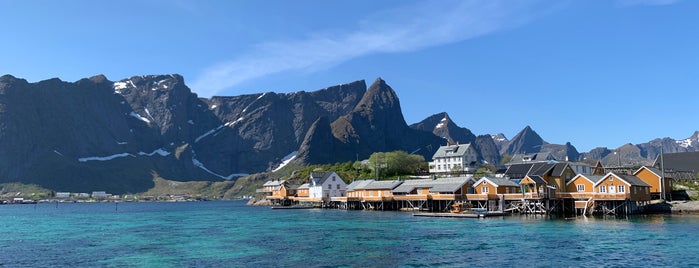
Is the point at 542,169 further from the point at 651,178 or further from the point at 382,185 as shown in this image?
the point at 382,185

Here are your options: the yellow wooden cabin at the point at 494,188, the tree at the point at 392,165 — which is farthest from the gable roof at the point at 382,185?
the tree at the point at 392,165

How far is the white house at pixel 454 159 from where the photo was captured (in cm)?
16950

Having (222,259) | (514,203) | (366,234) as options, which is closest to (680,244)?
(366,234)

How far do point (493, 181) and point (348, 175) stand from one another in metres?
70.1

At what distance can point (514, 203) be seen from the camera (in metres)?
88.4

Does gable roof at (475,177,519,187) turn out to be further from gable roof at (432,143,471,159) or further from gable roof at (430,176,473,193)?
gable roof at (432,143,471,159)

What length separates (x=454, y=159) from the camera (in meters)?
173

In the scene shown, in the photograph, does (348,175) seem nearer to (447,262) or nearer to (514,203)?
(514,203)

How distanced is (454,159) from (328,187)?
54054 millimetres

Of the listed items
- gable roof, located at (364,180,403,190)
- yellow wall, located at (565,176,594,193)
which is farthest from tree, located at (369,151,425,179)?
yellow wall, located at (565,176,594,193)

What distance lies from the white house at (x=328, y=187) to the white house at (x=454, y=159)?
147ft

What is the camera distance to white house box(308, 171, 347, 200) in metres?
133

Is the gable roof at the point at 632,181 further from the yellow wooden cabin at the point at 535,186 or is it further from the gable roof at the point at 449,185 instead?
the gable roof at the point at 449,185

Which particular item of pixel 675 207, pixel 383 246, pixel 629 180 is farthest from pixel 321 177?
pixel 383 246
